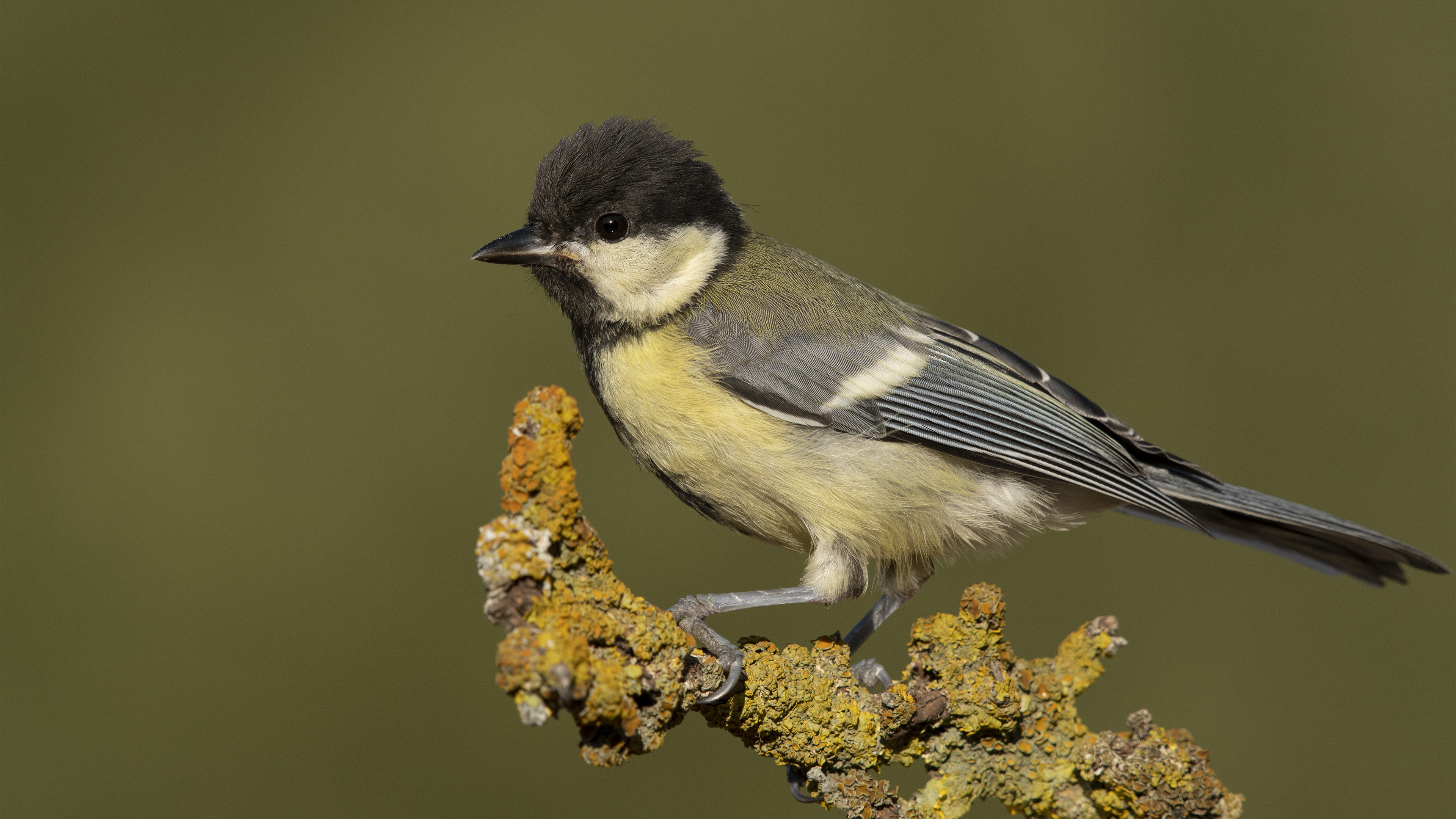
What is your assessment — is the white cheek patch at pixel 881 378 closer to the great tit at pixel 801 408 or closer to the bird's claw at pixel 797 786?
the great tit at pixel 801 408

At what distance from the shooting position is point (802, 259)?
5.87ft

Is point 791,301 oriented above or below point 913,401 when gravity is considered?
above

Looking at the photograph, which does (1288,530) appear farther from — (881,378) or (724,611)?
(724,611)

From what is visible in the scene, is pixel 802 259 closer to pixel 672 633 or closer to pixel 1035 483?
pixel 1035 483

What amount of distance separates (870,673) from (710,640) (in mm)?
455

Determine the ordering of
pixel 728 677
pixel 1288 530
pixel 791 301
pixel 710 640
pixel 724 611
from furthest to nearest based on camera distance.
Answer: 1. pixel 1288 530
2. pixel 791 301
3. pixel 724 611
4. pixel 710 640
5. pixel 728 677

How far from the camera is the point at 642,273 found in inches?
62.7

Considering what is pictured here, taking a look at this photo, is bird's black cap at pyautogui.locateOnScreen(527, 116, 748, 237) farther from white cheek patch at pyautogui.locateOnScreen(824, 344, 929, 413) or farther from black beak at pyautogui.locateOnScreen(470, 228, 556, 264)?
white cheek patch at pyautogui.locateOnScreen(824, 344, 929, 413)

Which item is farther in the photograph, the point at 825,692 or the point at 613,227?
the point at 613,227

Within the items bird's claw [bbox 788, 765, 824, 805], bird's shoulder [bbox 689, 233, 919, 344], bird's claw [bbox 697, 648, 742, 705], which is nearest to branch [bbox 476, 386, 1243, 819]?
bird's claw [bbox 697, 648, 742, 705]

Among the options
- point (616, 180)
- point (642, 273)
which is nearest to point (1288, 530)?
point (642, 273)

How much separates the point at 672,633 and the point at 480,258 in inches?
31.0

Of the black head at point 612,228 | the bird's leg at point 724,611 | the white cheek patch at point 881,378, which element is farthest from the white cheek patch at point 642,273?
the bird's leg at point 724,611

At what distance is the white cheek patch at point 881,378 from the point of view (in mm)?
1554
